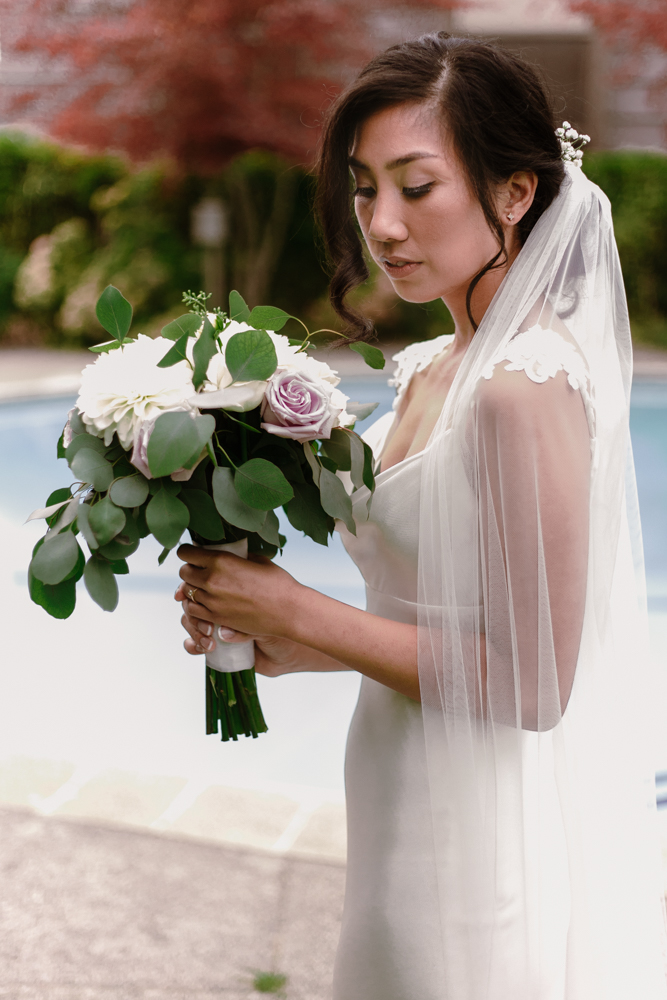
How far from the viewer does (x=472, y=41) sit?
4.79ft

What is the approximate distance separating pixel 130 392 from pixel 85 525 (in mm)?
197

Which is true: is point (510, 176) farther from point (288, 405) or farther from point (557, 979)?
point (557, 979)

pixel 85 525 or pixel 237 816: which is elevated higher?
pixel 85 525

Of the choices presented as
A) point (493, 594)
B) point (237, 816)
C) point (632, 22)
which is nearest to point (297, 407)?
point (493, 594)

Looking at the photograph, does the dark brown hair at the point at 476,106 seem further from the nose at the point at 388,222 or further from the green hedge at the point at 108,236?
the green hedge at the point at 108,236

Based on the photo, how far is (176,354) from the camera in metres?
1.32

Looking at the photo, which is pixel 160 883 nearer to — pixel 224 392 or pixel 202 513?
pixel 202 513

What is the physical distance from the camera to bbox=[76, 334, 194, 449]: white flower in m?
1.29

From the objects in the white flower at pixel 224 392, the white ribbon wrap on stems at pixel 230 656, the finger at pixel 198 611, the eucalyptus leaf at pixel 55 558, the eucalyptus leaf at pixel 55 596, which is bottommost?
the white ribbon wrap on stems at pixel 230 656

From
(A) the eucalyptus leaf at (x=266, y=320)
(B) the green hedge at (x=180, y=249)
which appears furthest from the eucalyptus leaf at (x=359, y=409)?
(B) the green hedge at (x=180, y=249)

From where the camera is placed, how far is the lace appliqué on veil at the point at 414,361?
1970mm

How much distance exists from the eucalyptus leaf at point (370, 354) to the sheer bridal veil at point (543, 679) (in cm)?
15

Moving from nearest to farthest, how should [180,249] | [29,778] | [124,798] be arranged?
[124,798]
[29,778]
[180,249]

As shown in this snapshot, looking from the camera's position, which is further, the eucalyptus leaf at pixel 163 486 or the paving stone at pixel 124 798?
the paving stone at pixel 124 798
